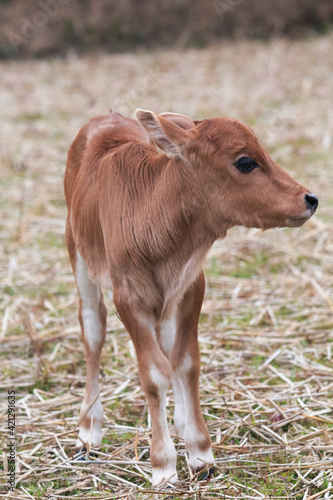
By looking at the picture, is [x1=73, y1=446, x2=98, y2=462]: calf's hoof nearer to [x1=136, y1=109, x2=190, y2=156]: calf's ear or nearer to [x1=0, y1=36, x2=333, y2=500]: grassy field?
[x1=0, y1=36, x2=333, y2=500]: grassy field

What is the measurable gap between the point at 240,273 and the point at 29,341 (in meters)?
2.18

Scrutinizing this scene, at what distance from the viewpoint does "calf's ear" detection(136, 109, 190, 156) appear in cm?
333

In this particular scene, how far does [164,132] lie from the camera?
11.1 ft

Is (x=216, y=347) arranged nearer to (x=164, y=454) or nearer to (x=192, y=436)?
(x=192, y=436)

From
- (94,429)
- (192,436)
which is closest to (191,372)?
(192,436)

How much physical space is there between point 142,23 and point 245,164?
14859 mm

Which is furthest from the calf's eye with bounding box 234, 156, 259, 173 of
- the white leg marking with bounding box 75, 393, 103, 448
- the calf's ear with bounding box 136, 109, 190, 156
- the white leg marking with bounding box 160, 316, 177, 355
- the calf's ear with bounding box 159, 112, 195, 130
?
the white leg marking with bounding box 75, 393, 103, 448

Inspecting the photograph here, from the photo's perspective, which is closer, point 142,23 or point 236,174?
point 236,174

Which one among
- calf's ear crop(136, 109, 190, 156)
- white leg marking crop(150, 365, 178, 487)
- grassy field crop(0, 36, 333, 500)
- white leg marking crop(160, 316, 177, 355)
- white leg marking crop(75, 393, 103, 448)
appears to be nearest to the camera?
calf's ear crop(136, 109, 190, 156)

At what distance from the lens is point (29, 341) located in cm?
569

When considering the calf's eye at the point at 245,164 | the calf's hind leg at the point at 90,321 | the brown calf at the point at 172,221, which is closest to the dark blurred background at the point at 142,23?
the calf's hind leg at the point at 90,321

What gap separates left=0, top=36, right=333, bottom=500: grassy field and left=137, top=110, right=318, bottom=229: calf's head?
1349 millimetres

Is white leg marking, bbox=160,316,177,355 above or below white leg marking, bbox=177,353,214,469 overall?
above

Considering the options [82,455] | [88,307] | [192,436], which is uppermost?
[88,307]
